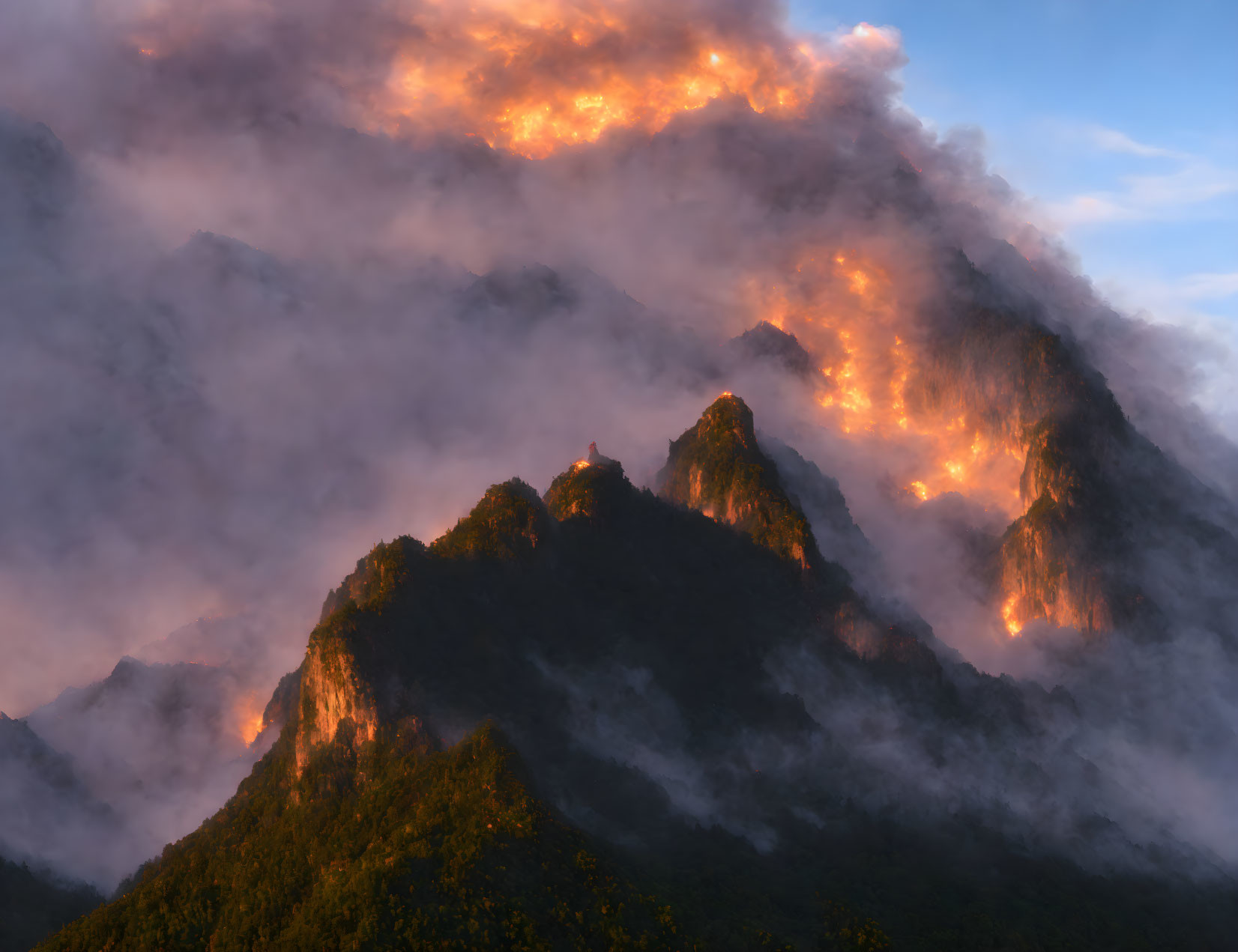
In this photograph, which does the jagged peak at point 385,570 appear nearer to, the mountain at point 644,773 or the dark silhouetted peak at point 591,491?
the mountain at point 644,773

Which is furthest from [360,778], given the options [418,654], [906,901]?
[906,901]

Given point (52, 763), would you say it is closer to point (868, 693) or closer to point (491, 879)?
point (491, 879)

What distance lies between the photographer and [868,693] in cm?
18238

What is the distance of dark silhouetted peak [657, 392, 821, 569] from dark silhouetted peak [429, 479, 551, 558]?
128 ft

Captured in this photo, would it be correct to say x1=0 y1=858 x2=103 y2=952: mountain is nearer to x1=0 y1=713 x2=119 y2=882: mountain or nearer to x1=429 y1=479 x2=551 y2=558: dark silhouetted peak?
x1=0 y1=713 x2=119 y2=882: mountain

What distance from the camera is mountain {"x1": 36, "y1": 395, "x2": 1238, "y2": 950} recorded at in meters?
108

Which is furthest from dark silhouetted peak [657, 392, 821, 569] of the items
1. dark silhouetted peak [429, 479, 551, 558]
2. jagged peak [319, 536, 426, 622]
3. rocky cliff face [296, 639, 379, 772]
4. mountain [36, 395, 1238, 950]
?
rocky cliff face [296, 639, 379, 772]

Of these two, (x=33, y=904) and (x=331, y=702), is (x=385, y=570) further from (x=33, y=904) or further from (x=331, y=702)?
(x=33, y=904)

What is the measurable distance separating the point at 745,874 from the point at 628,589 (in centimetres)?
5386

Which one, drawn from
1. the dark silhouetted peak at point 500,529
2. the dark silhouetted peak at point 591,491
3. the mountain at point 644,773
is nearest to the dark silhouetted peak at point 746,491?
the mountain at point 644,773

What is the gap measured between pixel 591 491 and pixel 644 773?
50282mm

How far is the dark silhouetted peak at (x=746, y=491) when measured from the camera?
189875 millimetres

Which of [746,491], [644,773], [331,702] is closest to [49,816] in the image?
[331,702]

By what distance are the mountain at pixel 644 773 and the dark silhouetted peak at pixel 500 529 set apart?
0.51 m
